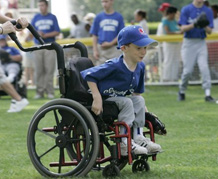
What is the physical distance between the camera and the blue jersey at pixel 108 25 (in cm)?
1357

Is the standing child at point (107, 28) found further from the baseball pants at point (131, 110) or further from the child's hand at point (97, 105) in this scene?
the child's hand at point (97, 105)

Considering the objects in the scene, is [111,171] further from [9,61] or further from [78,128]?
[9,61]

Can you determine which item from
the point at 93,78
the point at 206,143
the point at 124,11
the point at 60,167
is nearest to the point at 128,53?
the point at 93,78

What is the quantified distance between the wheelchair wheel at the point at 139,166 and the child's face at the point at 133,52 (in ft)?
2.95

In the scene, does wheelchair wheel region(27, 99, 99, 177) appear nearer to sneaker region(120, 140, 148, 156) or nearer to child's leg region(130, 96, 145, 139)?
sneaker region(120, 140, 148, 156)

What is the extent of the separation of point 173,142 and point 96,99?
8.39 feet

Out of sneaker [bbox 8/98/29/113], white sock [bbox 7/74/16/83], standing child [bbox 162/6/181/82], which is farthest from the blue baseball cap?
standing child [bbox 162/6/181/82]

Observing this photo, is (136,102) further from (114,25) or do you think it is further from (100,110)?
(114,25)

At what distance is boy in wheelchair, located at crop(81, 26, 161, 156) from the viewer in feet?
19.7

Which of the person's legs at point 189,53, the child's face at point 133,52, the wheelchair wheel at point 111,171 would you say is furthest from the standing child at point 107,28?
the wheelchair wheel at point 111,171

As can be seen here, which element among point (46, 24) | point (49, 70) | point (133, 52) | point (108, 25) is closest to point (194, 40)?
point (108, 25)

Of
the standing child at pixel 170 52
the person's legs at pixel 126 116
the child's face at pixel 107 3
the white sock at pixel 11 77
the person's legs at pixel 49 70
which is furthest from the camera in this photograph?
the standing child at pixel 170 52

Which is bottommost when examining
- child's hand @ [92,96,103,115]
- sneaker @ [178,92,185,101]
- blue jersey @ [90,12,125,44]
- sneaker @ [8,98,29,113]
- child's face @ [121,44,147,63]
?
sneaker @ [178,92,185,101]

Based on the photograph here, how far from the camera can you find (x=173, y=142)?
8336 millimetres
